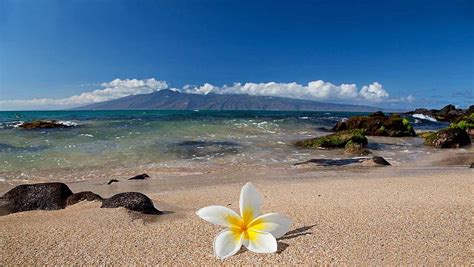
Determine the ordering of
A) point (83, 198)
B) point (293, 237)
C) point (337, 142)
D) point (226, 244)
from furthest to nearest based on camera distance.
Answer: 1. point (337, 142)
2. point (83, 198)
3. point (293, 237)
4. point (226, 244)

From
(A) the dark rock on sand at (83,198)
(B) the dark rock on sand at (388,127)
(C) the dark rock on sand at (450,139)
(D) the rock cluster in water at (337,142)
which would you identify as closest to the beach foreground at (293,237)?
(A) the dark rock on sand at (83,198)

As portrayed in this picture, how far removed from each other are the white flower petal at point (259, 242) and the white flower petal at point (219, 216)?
3.5 inches

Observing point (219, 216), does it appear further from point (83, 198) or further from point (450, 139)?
point (450, 139)

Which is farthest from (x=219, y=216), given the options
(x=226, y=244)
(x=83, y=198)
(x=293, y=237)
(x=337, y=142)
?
(x=337, y=142)

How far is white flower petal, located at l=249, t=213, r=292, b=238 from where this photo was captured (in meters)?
1.68

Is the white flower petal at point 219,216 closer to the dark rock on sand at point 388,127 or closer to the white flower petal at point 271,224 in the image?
the white flower petal at point 271,224

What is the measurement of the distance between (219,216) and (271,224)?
279 mm

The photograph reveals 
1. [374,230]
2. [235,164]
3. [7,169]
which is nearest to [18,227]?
[374,230]

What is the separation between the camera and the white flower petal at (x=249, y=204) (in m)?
1.69

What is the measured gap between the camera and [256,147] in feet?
45.7

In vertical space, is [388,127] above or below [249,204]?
below

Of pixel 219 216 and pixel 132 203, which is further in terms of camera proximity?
pixel 132 203

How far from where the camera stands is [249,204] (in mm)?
1693

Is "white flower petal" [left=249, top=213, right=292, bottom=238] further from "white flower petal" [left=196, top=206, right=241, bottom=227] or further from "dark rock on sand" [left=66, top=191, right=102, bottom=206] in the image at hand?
"dark rock on sand" [left=66, top=191, right=102, bottom=206]
